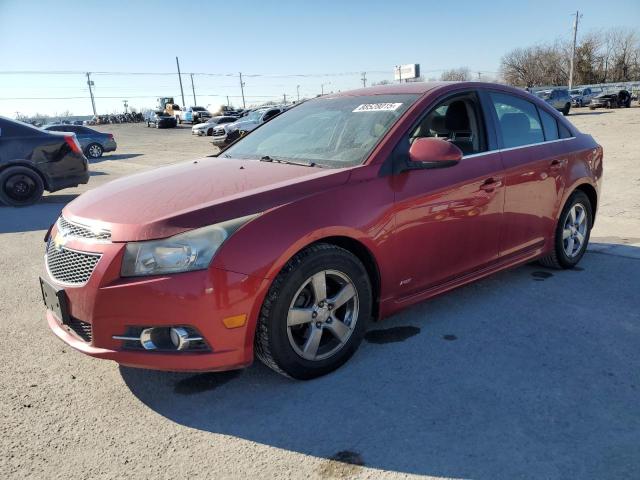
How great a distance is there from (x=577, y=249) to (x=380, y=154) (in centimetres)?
268

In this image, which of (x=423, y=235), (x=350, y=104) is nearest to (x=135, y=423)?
(x=423, y=235)

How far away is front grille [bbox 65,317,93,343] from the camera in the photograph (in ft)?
8.72

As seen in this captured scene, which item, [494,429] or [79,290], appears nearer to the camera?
[494,429]

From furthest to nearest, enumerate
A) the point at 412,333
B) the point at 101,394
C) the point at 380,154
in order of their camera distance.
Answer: the point at 412,333 < the point at 380,154 < the point at 101,394

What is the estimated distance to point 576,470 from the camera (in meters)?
2.15

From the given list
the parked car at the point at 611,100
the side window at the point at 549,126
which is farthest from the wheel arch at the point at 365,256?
the parked car at the point at 611,100

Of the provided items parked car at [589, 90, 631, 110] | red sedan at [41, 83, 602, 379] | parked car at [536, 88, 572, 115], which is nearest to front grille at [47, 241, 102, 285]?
red sedan at [41, 83, 602, 379]

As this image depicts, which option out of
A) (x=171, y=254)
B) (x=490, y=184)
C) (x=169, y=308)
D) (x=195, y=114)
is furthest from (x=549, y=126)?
(x=195, y=114)

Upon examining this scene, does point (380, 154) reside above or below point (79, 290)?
above

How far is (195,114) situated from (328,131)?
55.6 meters

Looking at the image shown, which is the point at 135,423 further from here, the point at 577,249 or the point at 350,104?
A: the point at 577,249

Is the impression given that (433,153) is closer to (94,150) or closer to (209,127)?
(94,150)

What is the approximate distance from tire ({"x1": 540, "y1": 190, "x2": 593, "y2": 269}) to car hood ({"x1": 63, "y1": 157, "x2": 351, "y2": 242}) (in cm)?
250

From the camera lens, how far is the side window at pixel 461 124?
3.76 metres
